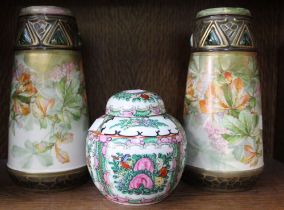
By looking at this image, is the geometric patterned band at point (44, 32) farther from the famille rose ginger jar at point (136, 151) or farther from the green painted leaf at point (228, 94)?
the green painted leaf at point (228, 94)

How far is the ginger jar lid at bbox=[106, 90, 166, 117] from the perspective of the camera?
0.51 meters

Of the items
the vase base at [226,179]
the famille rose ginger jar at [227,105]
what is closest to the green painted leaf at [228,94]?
the famille rose ginger jar at [227,105]

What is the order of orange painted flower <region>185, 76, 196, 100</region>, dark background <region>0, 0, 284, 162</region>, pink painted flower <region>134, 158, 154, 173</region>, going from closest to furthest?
pink painted flower <region>134, 158, 154, 173</region> < orange painted flower <region>185, 76, 196, 100</region> < dark background <region>0, 0, 284, 162</region>

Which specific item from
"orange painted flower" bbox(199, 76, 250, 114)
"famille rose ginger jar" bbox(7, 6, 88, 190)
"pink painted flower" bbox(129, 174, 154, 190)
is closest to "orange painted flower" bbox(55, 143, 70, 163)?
"famille rose ginger jar" bbox(7, 6, 88, 190)

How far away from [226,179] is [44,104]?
0.93 feet

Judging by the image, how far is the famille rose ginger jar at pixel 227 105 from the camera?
1.81ft

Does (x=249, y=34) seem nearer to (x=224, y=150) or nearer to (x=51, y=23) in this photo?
(x=224, y=150)

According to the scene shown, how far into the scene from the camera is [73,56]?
0.57m

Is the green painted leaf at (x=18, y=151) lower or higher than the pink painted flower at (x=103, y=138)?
lower

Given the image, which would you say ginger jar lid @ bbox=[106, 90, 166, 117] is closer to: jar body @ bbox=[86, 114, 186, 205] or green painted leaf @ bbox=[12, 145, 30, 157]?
jar body @ bbox=[86, 114, 186, 205]

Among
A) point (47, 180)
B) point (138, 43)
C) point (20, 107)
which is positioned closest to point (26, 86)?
point (20, 107)

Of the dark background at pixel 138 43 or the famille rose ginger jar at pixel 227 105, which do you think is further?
the dark background at pixel 138 43

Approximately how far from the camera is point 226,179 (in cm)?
55

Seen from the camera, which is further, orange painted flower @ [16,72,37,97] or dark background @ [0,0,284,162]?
dark background @ [0,0,284,162]
